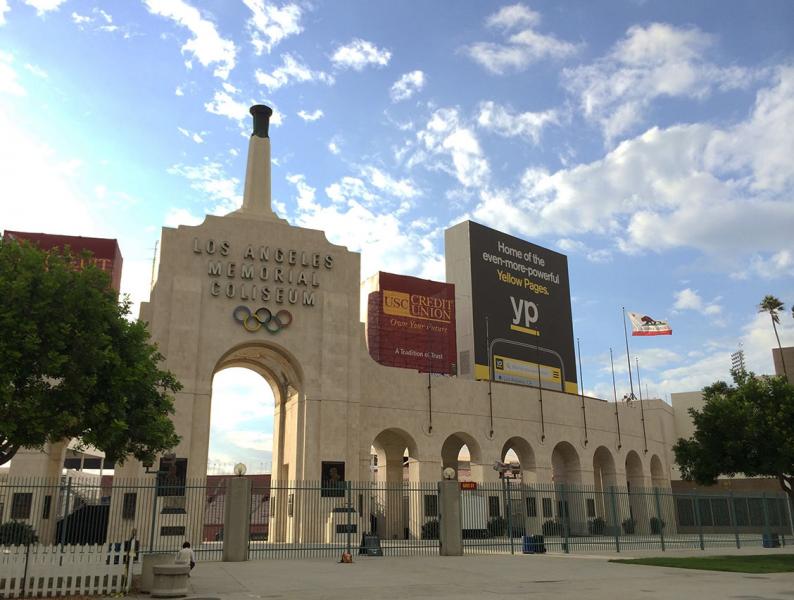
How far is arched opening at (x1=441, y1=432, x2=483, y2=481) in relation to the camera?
4816cm

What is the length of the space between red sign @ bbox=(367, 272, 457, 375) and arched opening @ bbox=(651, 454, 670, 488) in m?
21.1

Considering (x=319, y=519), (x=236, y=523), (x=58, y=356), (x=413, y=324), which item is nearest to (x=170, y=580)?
(x=58, y=356)

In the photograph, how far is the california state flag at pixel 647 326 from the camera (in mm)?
68312

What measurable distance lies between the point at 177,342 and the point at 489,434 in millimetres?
21944

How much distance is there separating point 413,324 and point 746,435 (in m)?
27.2

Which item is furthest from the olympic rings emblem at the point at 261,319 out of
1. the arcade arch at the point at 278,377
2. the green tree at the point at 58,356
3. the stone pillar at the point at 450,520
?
the green tree at the point at 58,356

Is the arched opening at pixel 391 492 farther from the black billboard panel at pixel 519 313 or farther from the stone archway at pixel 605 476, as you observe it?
the stone archway at pixel 605 476

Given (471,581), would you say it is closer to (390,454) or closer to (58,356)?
(58,356)

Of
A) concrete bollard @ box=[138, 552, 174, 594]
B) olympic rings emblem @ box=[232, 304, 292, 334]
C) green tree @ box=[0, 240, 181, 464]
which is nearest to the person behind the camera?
concrete bollard @ box=[138, 552, 174, 594]

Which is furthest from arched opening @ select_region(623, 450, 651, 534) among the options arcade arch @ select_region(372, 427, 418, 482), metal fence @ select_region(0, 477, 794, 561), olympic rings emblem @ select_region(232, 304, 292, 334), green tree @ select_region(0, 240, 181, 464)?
green tree @ select_region(0, 240, 181, 464)

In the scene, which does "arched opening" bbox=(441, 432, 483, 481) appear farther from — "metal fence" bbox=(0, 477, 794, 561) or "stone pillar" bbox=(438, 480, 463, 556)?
"stone pillar" bbox=(438, 480, 463, 556)

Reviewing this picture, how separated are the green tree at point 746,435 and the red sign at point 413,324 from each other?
21.6m

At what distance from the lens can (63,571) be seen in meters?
17.5

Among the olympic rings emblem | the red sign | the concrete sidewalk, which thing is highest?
the red sign
